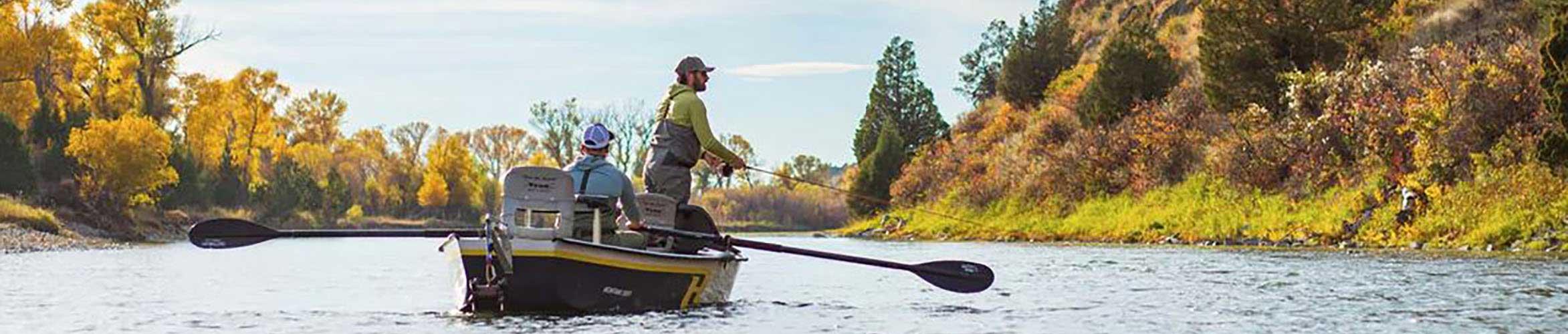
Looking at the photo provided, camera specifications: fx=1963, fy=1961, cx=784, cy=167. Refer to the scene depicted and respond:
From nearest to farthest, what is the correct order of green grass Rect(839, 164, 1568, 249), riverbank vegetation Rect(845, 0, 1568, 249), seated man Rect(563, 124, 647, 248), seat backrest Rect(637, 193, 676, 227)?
seated man Rect(563, 124, 647, 248) < seat backrest Rect(637, 193, 676, 227) < green grass Rect(839, 164, 1568, 249) < riverbank vegetation Rect(845, 0, 1568, 249)

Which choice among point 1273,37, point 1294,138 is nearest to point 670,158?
point 1294,138

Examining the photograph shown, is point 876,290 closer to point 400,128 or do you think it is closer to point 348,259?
point 348,259

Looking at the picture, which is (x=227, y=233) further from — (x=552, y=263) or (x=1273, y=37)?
(x=1273, y=37)

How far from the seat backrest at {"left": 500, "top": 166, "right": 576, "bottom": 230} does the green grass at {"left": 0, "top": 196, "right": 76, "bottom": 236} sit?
40.5m

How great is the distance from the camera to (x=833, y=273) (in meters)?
25.2

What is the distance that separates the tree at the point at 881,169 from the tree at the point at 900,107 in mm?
5570

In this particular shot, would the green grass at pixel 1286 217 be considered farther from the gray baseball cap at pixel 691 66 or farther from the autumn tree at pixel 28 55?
the autumn tree at pixel 28 55

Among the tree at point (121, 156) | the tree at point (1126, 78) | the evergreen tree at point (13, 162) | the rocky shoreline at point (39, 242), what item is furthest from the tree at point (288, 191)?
the tree at point (1126, 78)

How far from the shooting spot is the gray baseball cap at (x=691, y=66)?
57.7 feet

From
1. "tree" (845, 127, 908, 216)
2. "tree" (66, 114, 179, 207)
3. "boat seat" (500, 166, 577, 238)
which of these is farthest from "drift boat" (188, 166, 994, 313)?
"tree" (845, 127, 908, 216)

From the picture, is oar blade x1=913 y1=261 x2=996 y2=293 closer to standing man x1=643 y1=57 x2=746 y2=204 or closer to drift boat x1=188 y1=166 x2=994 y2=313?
drift boat x1=188 y1=166 x2=994 y2=313

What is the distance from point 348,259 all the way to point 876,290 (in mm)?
15931

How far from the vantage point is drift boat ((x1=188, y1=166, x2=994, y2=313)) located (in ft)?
49.2

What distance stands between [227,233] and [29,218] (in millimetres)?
40969
